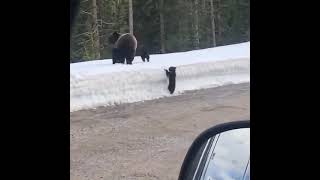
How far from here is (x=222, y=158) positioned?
1.92 m

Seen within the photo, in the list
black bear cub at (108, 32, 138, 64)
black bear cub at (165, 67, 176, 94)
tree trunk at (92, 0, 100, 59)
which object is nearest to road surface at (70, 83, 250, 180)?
black bear cub at (165, 67, 176, 94)

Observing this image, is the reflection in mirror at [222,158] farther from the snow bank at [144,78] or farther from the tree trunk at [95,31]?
the tree trunk at [95,31]

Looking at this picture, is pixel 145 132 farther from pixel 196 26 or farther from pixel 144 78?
pixel 196 26

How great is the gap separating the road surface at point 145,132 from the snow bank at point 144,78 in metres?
0.53

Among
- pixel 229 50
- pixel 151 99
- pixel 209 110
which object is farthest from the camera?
pixel 229 50

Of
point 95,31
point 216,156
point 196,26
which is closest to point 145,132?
point 216,156

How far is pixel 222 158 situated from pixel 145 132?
581 cm

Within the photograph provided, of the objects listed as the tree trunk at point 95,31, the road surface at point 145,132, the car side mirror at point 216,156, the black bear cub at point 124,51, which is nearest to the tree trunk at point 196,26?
the tree trunk at point 95,31
